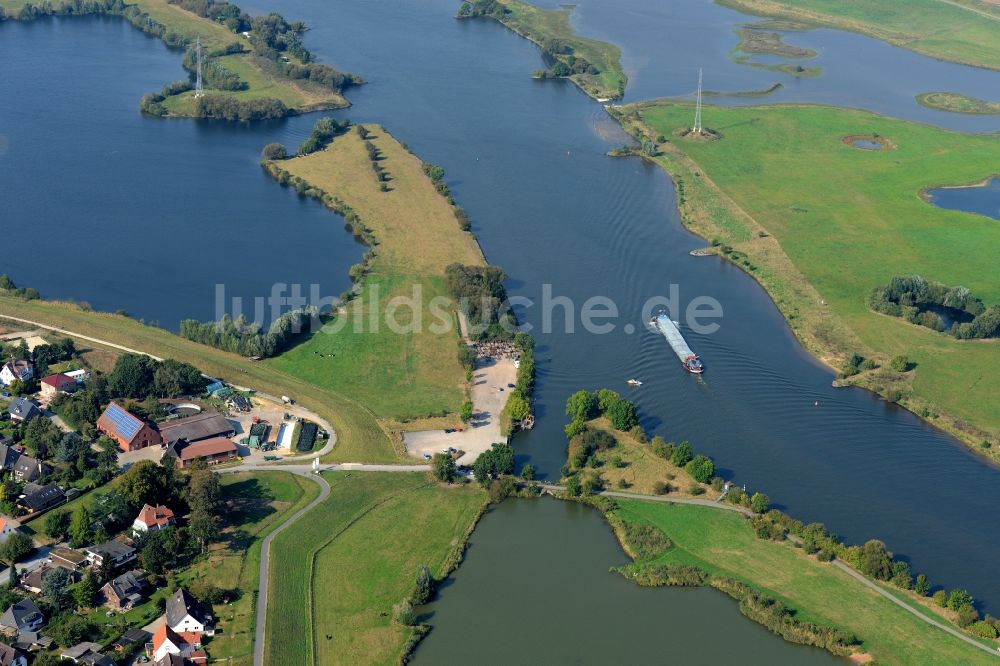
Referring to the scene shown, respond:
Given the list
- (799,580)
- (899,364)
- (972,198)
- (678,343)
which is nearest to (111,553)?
(799,580)

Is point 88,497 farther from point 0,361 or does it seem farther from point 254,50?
point 254,50

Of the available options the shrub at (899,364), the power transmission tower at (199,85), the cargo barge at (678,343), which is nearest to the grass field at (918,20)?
the power transmission tower at (199,85)

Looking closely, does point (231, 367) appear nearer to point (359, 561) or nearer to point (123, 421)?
point (123, 421)

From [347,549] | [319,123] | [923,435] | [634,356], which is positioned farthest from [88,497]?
[319,123]

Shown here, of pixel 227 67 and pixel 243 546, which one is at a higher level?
pixel 227 67

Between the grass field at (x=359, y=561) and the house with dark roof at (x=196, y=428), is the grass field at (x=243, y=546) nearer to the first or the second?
the grass field at (x=359, y=561)

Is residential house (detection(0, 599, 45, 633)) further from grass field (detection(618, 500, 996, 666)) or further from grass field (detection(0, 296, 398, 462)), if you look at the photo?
grass field (detection(618, 500, 996, 666))

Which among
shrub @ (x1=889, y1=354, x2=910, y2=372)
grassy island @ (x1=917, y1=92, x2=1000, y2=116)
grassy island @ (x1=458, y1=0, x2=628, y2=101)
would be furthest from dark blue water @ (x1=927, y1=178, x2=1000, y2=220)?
grassy island @ (x1=458, y1=0, x2=628, y2=101)
